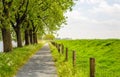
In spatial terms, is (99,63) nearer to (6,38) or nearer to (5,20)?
(5,20)

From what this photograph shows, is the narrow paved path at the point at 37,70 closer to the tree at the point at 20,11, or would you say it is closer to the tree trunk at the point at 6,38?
the tree trunk at the point at 6,38

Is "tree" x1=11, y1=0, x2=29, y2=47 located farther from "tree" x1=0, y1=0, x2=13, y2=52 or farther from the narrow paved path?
the narrow paved path

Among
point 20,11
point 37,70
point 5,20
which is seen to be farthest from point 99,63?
point 20,11

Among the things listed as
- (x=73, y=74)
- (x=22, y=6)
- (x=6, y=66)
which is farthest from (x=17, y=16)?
(x=73, y=74)

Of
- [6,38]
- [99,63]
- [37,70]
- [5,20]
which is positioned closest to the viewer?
[37,70]

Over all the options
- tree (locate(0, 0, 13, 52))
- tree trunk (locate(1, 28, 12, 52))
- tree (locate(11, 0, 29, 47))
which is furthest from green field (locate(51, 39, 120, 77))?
tree (locate(11, 0, 29, 47))

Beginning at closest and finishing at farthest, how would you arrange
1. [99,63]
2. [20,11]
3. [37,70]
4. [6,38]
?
[37,70] < [99,63] < [6,38] < [20,11]

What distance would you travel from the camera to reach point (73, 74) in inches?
626

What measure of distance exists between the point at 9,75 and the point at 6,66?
1.46m

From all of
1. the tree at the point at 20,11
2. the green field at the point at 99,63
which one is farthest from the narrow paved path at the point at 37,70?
the tree at the point at 20,11

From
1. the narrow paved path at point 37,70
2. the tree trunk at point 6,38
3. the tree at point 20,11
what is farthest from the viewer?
the tree at point 20,11

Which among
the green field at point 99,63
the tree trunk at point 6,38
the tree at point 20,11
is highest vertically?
the tree at point 20,11

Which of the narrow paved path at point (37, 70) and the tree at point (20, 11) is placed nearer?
the narrow paved path at point (37, 70)

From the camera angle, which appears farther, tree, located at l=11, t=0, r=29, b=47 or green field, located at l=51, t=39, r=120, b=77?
tree, located at l=11, t=0, r=29, b=47
